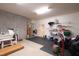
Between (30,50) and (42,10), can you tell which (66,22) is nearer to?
(42,10)

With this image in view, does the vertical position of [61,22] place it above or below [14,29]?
above

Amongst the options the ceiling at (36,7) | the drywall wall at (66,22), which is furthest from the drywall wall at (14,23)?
the drywall wall at (66,22)

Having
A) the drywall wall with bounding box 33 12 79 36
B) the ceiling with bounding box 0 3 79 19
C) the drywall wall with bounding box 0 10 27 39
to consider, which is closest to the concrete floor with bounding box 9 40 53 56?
the drywall wall with bounding box 0 10 27 39

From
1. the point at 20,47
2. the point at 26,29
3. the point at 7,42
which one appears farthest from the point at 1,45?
the point at 26,29

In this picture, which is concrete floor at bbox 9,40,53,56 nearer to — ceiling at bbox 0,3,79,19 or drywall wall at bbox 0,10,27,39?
drywall wall at bbox 0,10,27,39

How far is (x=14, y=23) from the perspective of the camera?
146cm

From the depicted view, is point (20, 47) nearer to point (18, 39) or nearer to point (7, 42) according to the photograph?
point (18, 39)

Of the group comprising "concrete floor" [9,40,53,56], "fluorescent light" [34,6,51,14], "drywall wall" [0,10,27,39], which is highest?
"fluorescent light" [34,6,51,14]

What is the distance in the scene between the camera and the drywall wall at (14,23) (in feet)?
4.47

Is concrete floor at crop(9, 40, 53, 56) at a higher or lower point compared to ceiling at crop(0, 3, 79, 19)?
lower

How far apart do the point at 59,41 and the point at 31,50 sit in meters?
0.65

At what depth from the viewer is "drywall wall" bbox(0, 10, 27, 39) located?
4.47 feet

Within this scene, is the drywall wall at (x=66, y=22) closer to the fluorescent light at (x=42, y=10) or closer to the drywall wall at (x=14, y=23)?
the fluorescent light at (x=42, y=10)

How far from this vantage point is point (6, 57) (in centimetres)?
134
